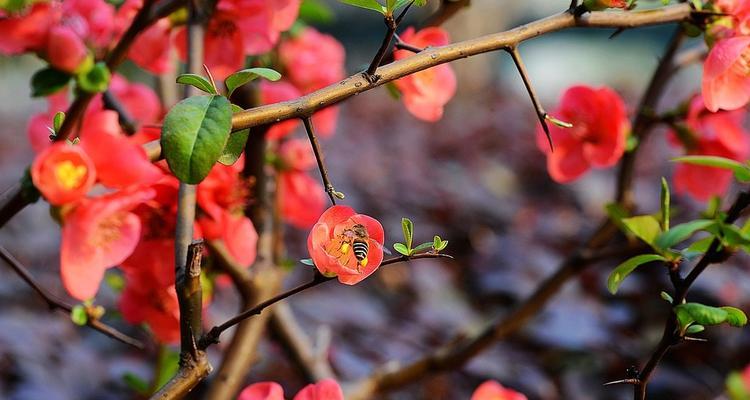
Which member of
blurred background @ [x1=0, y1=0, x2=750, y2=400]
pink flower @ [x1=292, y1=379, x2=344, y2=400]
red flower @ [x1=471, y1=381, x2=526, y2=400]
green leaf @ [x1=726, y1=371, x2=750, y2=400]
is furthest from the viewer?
blurred background @ [x1=0, y1=0, x2=750, y2=400]

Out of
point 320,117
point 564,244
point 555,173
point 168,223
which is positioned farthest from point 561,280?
point 564,244

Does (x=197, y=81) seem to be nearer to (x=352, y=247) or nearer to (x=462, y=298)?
(x=352, y=247)

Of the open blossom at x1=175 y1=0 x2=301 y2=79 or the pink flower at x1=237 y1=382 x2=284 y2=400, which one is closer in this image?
the pink flower at x1=237 y1=382 x2=284 y2=400

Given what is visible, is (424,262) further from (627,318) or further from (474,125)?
(474,125)

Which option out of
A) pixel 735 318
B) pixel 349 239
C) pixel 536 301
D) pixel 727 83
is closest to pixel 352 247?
pixel 349 239

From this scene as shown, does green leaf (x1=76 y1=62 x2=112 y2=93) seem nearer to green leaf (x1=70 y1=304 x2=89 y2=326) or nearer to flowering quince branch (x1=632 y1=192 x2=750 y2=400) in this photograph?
green leaf (x1=70 y1=304 x2=89 y2=326)

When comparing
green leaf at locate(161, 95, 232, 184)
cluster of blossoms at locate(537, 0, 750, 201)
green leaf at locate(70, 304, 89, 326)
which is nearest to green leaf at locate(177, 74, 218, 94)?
green leaf at locate(161, 95, 232, 184)

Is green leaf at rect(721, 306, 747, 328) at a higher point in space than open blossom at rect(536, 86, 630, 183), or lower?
higher

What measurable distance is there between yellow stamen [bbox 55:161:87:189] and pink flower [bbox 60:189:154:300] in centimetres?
3

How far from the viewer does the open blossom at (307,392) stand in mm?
545

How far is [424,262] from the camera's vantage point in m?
1.60

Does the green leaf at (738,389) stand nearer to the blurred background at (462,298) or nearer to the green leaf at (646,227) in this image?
the blurred background at (462,298)

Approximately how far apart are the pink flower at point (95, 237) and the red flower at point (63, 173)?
0.02 m

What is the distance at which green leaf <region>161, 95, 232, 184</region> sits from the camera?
45 centimetres
